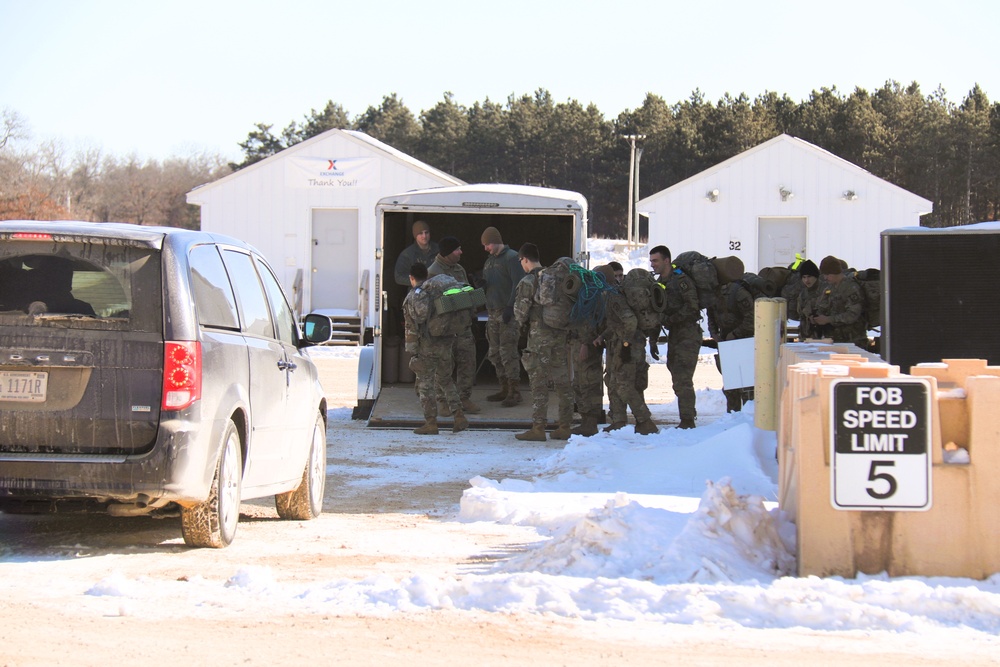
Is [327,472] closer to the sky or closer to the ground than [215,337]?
closer to the ground

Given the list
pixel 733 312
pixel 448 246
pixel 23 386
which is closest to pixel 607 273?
pixel 733 312

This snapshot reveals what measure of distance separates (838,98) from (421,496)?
A: 190 feet

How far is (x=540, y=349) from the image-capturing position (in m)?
11.9

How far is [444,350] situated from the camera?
1215 centimetres

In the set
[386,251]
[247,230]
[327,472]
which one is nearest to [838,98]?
[247,230]

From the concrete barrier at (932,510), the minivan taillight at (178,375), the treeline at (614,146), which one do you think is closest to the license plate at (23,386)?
the minivan taillight at (178,375)

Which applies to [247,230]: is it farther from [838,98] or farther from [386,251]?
[838,98]

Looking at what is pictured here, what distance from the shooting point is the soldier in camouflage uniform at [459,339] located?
12805 mm

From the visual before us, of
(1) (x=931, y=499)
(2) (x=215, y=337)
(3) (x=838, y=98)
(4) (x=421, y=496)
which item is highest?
(3) (x=838, y=98)

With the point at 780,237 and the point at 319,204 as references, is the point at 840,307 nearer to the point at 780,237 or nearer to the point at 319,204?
the point at 319,204

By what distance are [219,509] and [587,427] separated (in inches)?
256

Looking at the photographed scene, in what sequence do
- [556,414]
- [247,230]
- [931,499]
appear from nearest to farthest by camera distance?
1. [931,499]
2. [556,414]
3. [247,230]

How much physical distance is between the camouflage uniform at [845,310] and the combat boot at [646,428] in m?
2.06

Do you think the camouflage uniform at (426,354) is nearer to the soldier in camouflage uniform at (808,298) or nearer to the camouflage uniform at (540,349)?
the camouflage uniform at (540,349)
